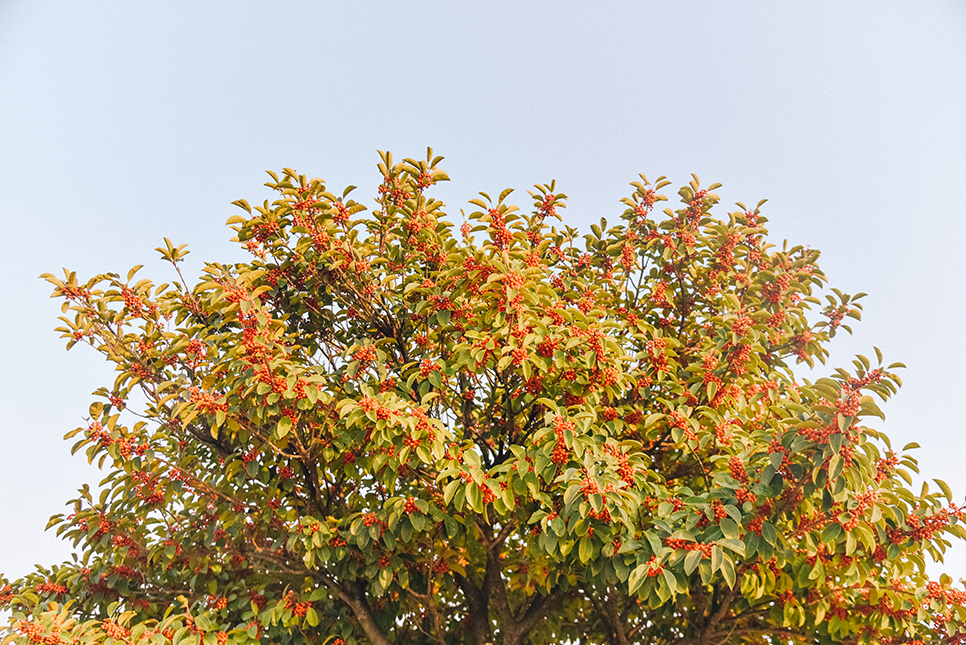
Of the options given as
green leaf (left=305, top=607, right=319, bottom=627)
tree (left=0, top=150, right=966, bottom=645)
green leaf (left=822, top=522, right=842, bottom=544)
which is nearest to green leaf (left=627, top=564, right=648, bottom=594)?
tree (left=0, top=150, right=966, bottom=645)

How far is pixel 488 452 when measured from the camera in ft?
21.4

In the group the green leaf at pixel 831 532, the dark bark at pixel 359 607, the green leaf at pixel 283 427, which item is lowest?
the green leaf at pixel 831 532

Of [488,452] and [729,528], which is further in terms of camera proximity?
[488,452]

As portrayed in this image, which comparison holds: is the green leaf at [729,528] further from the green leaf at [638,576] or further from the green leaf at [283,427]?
the green leaf at [283,427]

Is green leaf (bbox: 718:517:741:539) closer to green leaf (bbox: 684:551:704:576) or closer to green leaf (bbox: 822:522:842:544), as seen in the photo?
green leaf (bbox: 684:551:704:576)

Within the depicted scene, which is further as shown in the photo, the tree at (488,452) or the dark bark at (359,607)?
the dark bark at (359,607)

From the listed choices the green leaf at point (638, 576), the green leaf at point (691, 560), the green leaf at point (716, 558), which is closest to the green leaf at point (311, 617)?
the green leaf at point (638, 576)

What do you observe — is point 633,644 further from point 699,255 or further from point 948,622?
point 699,255

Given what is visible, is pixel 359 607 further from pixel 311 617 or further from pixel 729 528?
pixel 729 528

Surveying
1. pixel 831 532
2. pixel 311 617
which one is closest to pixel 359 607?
pixel 311 617

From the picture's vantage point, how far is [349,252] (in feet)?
19.3

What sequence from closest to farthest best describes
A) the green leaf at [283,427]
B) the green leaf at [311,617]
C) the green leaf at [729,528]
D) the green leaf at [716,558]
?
the green leaf at [716,558], the green leaf at [729,528], the green leaf at [283,427], the green leaf at [311,617]

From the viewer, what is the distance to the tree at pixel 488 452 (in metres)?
4.78

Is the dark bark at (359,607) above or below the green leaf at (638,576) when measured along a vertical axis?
above
